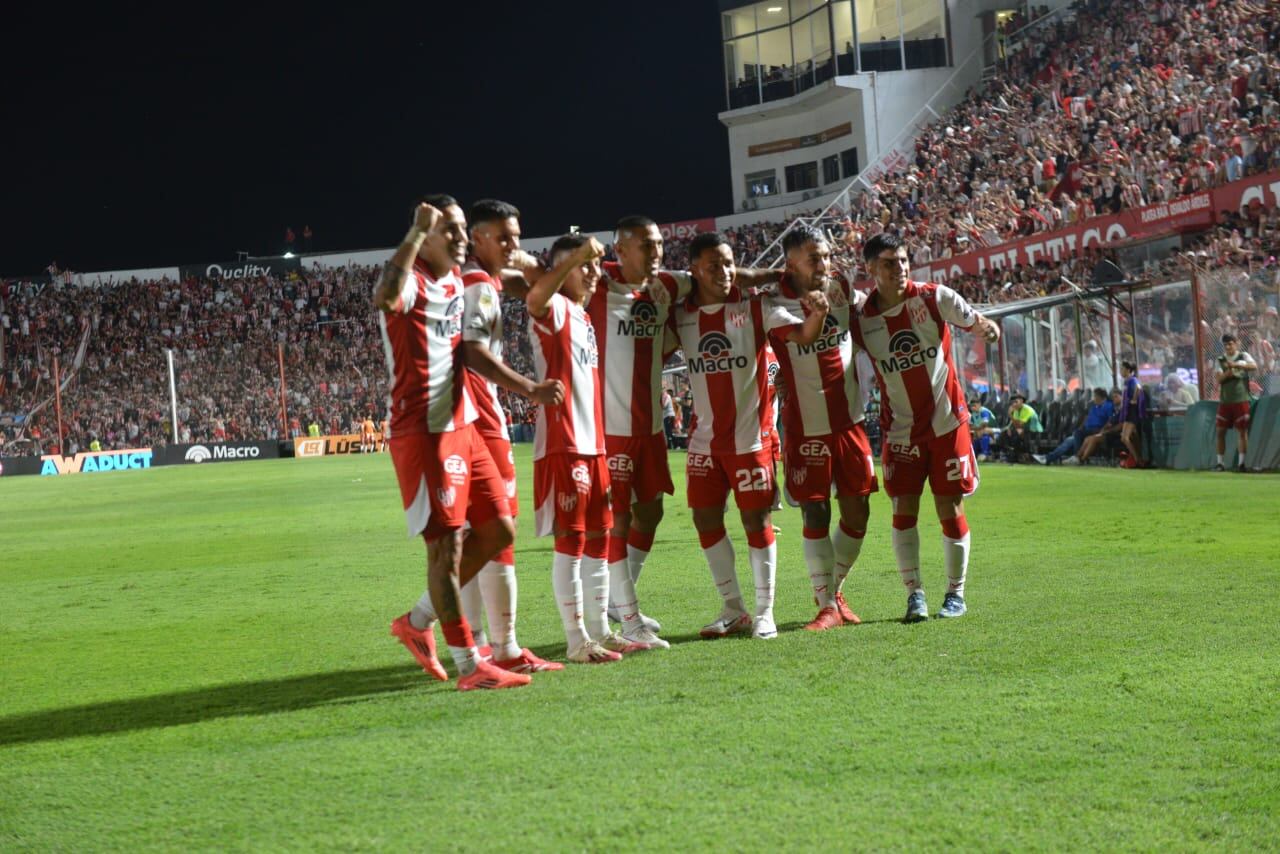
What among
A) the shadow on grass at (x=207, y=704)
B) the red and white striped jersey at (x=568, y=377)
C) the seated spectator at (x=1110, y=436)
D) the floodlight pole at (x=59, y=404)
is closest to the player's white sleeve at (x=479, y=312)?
the red and white striped jersey at (x=568, y=377)

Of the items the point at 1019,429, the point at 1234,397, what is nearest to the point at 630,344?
the point at 1234,397

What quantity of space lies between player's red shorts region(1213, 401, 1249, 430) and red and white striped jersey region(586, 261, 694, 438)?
14.1 m

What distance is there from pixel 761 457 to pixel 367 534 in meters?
8.89

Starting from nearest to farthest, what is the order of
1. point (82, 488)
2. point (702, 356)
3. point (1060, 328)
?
point (702, 356) < point (1060, 328) < point (82, 488)

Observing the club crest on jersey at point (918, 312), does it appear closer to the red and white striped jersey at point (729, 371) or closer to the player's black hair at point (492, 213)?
the red and white striped jersey at point (729, 371)

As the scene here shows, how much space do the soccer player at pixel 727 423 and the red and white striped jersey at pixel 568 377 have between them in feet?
2.32

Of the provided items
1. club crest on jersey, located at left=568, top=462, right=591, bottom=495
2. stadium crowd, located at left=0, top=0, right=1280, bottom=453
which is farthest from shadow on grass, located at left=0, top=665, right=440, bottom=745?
stadium crowd, located at left=0, top=0, right=1280, bottom=453

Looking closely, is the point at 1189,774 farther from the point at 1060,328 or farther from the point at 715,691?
the point at 1060,328

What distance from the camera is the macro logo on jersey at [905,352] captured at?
7.44 metres

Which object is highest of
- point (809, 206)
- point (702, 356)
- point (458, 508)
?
point (809, 206)

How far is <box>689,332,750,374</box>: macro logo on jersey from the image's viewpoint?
704 cm

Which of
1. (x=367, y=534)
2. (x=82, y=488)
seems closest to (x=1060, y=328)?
(x=367, y=534)

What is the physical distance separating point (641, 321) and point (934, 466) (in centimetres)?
187

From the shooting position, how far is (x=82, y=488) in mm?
31422
